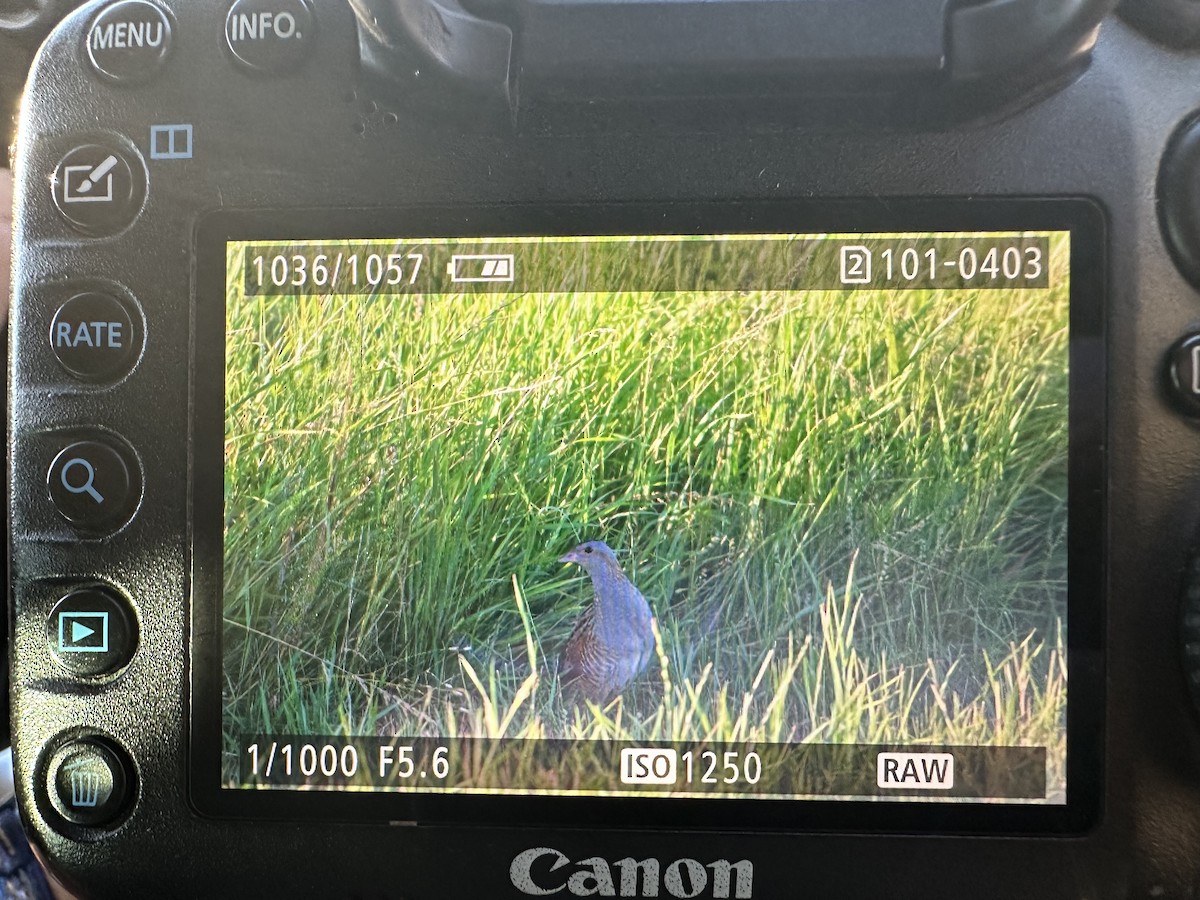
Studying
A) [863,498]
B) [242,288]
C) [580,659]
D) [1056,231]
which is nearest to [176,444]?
[242,288]

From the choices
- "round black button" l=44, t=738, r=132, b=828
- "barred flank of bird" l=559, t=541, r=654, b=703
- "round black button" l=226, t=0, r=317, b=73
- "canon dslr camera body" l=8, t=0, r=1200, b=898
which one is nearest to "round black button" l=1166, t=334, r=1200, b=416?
"canon dslr camera body" l=8, t=0, r=1200, b=898

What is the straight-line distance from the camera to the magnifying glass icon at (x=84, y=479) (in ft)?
1.43

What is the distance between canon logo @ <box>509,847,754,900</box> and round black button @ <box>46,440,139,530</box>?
0.27 m

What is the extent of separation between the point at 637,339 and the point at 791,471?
0.10 m

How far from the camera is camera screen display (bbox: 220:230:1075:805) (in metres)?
0.42

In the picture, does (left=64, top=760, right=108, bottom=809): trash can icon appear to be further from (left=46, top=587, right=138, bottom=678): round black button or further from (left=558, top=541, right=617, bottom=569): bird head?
(left=558, top=541, right=617, bottom=569): bird head

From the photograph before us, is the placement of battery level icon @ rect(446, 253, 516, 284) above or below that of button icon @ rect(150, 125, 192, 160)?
below

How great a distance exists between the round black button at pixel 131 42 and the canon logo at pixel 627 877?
0.44m

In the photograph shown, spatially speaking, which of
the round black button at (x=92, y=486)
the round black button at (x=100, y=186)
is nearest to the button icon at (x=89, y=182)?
the round black button at (x=100, y=186)

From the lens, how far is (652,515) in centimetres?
42

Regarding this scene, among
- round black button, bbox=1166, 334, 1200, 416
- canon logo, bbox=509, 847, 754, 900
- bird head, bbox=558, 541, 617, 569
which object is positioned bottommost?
canon logo, bbox=509, 847, 754, 900

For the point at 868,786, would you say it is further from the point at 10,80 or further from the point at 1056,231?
the point at 10,80

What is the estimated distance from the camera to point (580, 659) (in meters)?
0.43

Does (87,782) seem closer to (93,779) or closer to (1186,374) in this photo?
(93,779)
